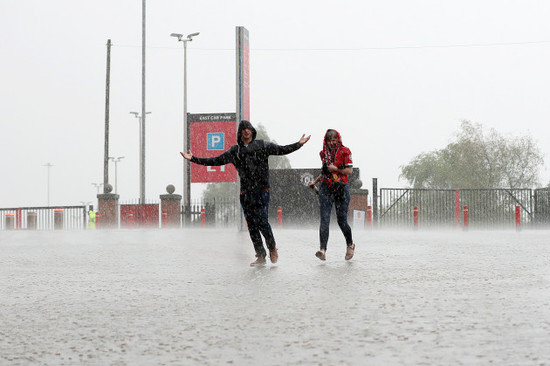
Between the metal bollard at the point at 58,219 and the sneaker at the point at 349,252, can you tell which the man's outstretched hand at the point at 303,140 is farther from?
the metal bollard at the point at 58,219

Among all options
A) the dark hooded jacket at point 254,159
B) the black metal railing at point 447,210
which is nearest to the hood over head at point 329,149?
the dark hooded jacket at point 254,159

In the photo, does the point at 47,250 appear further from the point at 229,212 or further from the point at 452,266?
A: the point at 229,212

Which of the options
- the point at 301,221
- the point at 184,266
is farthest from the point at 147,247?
the point at 301,221

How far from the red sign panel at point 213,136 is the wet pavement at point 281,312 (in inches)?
984

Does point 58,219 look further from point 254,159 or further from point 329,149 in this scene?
point 254,159

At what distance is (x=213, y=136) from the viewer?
3578 centimetres

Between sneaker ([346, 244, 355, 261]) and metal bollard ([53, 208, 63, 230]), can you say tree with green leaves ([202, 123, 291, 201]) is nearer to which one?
metal bollard ([53, 208, 63, 230])

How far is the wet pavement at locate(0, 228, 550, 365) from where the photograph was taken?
14.2 feet

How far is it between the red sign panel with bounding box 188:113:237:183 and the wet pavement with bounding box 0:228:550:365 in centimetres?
2499

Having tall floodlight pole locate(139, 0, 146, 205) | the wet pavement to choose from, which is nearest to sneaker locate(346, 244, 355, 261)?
the wet pavement

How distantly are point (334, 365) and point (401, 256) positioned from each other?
285 inches

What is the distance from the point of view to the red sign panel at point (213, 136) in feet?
117

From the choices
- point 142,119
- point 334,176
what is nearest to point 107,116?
point 142,119

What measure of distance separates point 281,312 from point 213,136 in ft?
99.4
